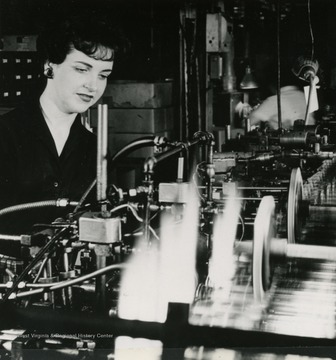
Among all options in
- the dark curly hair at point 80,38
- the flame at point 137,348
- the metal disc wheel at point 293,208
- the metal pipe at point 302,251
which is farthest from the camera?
the dark curly hair at point 80,38

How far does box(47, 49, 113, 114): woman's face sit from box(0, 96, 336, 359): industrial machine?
1.93ft

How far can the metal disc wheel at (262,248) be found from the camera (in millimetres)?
1116

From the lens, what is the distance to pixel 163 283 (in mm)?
1137

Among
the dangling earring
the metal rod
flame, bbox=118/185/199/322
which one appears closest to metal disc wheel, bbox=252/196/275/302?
flame, bbox=118/185/199/322

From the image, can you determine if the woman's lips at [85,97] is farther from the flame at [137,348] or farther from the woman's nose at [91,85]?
the flame at [137,348]

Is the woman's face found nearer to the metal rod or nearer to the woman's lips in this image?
the woman's lips

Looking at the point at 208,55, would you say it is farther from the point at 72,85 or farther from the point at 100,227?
the point at 100,227

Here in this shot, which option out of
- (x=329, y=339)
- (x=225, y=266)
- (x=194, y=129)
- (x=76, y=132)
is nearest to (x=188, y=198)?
(x=225, y=266)

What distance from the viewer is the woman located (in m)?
1.84

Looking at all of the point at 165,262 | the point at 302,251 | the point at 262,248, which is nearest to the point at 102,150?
the point at 165,262

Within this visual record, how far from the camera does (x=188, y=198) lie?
136 centimetres

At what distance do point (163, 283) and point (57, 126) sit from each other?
108 cm

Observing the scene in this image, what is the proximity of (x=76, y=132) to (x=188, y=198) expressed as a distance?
856mm

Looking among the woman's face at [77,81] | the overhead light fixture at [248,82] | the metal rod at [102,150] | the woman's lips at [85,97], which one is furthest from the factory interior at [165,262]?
the overhead light fixture at [248,82]
